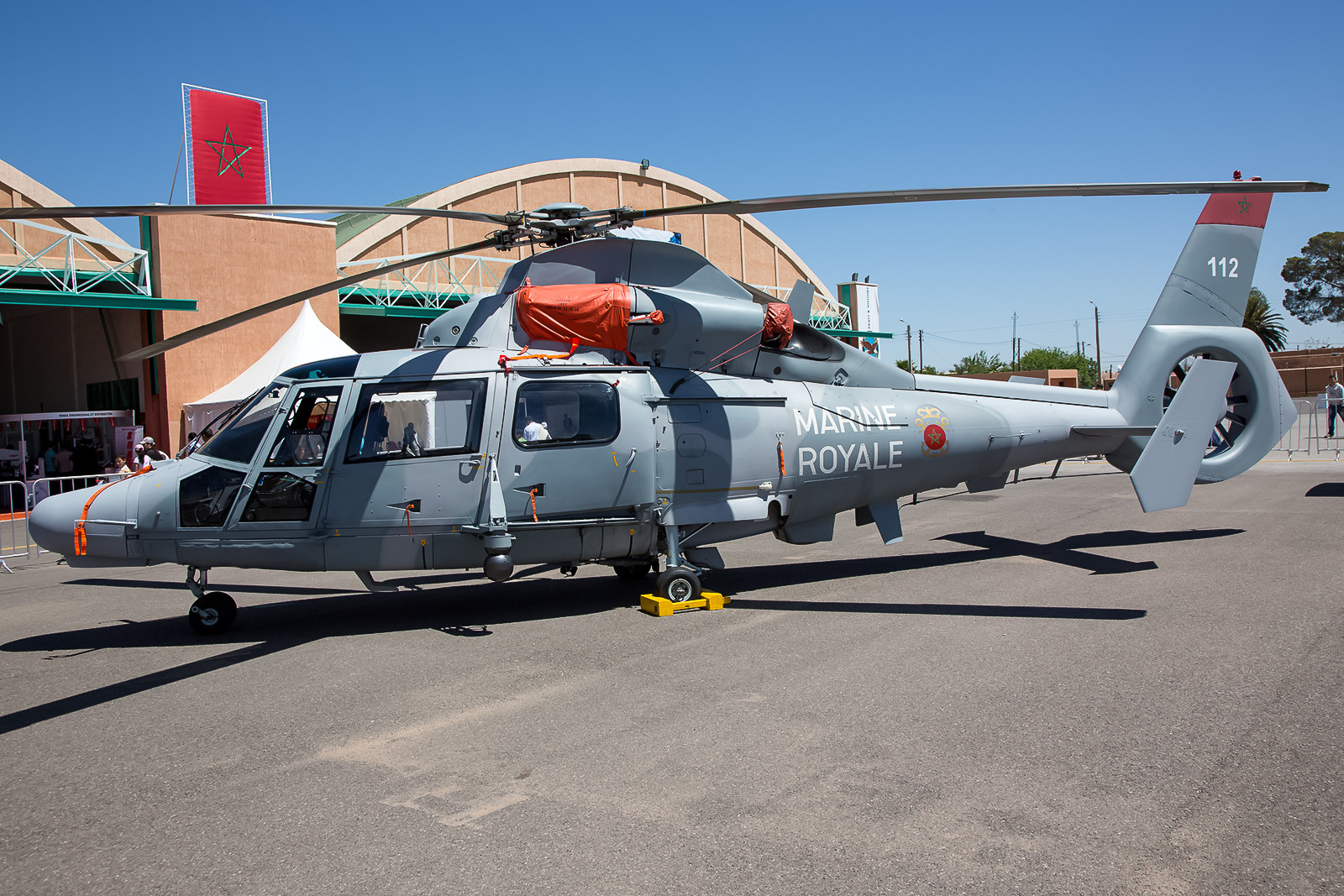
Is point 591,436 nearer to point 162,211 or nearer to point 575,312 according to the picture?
point 575,312

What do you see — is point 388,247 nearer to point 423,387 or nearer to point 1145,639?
point 423,387

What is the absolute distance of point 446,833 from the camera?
13.0 ft

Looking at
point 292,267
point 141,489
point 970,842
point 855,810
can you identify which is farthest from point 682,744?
point 292,267

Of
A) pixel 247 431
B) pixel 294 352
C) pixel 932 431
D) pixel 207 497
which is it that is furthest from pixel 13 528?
pixel 932 431

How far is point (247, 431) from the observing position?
7660 millimetres

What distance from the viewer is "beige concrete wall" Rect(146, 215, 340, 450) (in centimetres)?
2066

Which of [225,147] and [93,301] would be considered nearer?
[93,301]

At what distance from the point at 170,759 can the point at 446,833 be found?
2.12m

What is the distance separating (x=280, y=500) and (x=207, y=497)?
62 cm

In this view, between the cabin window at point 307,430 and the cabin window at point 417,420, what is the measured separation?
233 millimetres

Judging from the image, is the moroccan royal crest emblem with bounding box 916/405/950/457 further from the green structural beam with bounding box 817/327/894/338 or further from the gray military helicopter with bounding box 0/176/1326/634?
the green structural beam with bounding box 817/327/894/338

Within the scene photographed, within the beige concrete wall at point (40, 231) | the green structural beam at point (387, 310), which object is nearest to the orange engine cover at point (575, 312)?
the green structural beam at point (387, 310)

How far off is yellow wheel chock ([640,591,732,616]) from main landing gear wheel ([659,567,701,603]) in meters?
0.05

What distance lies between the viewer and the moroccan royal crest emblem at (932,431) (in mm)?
9875
